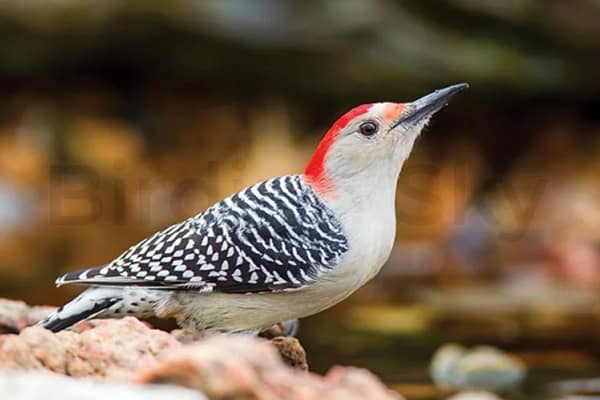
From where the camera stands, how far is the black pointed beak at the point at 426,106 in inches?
208

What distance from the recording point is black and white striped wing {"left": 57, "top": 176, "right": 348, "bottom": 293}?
16.7ft

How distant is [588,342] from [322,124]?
7.07 meters

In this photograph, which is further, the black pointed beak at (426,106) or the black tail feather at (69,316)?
the black pointed beak at (426,106)

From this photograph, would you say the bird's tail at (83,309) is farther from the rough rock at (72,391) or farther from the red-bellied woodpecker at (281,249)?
the rough rock at (72,391)

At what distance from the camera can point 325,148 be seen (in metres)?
5.29

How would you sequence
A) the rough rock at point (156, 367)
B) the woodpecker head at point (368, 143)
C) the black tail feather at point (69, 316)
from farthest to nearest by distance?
the woodpecker head at point (368, 143)
the black tail feather at point (69, 316)
the rough rock at point (156, 367)

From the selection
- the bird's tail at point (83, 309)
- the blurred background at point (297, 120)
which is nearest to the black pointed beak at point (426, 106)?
the bird's tail at point (83, 309)

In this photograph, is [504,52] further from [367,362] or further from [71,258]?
[367,362]

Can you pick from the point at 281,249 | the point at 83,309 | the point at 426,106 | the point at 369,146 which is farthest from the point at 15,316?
the point at 426,106

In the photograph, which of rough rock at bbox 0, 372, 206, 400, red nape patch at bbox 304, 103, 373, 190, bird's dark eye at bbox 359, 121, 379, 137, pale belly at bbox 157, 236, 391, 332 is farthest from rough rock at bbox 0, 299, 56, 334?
rough rock at bbox 0, 372, 206, 400

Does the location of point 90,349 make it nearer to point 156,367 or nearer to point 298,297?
point 156,367

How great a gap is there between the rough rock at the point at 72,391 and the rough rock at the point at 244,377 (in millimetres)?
63

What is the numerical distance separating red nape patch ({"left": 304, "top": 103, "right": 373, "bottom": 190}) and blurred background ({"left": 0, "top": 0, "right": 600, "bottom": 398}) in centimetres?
550

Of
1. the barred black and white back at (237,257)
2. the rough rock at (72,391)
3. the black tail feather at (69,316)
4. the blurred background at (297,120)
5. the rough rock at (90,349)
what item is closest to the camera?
the rough rock at (72,391)
